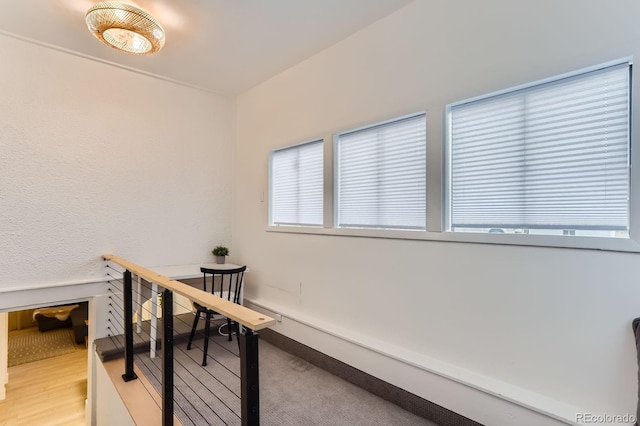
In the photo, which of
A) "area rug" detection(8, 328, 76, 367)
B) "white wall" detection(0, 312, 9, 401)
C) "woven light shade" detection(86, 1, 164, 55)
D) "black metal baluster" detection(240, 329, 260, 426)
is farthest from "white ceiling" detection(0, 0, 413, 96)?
"area rug" detection(8, 328, 76, 367)

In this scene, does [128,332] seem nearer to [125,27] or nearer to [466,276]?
[125,27]

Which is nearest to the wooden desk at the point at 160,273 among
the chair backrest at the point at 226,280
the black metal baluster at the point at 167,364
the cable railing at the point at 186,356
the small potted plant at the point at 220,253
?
the cable railing at the point at 186,356

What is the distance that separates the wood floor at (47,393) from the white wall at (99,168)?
283 cm

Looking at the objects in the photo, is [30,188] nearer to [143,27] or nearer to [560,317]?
[143,27]

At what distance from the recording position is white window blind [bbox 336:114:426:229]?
229 cm

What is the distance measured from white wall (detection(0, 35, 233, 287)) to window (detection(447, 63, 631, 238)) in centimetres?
297

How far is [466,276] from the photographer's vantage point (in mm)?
1980

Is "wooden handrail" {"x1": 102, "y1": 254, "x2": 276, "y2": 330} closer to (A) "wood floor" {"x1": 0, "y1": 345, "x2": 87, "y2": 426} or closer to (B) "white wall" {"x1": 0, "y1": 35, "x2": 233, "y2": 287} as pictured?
(B) "white wall" {"x1": 0, "y1": 35, "x2": 233, "y2": 287}

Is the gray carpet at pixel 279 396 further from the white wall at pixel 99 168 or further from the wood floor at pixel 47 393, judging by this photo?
the wood floor at pixel 47 393

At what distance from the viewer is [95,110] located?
3242 mm

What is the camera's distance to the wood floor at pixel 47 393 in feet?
14.4

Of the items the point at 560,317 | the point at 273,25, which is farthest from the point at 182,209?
the point at 560,317

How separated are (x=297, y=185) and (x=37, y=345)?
6.87 m

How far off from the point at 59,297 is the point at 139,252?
0.77 m
